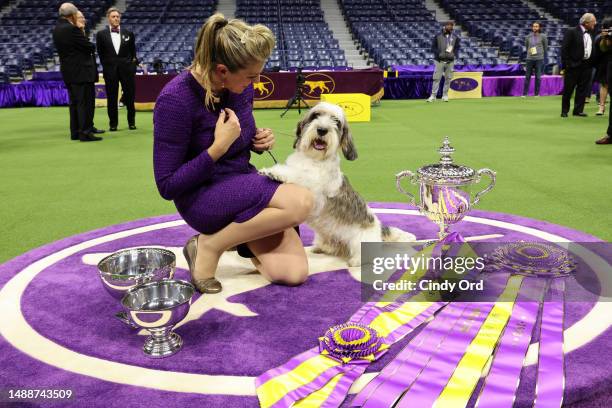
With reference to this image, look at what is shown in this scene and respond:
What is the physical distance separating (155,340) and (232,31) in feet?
4.18

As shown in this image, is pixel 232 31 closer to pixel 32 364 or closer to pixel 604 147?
pixel 32 364

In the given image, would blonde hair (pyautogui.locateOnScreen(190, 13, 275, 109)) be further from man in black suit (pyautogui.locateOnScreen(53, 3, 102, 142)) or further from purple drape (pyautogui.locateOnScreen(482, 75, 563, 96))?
purple drape (pyautogui.locateOnScreen(482, 75, 563, 96))

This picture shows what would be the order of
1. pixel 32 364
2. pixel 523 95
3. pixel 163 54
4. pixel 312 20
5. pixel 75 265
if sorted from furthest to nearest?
pixel 312 20 < pixel 163 54 < pixel 523 95 < pixel 75 265 < pixel 32 364

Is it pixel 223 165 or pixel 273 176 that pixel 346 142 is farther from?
pixel 223 165

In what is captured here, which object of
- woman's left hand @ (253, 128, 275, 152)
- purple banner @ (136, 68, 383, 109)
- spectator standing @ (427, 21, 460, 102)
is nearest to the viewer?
woman's left hand @ (253, 128, 275, 152)

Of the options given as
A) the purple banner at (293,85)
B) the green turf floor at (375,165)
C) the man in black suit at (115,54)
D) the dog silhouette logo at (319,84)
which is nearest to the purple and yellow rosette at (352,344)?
the green turf floor at (375,165)

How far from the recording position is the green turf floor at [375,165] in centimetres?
393

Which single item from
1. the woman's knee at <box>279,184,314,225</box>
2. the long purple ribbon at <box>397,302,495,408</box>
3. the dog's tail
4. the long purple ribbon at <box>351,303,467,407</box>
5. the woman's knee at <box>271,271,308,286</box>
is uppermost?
the woman's knee at <box>279,184,314,225</box>

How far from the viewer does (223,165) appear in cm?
255

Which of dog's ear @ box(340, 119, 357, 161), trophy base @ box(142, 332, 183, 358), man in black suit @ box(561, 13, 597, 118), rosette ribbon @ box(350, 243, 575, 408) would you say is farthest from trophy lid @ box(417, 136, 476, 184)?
man in black suit @ box(561, 13, 597, 118)

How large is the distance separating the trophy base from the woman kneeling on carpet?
523 mm

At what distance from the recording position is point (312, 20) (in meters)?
20.5

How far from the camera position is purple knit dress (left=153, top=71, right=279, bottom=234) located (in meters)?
2.30

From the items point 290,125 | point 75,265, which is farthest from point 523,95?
point 75,265
